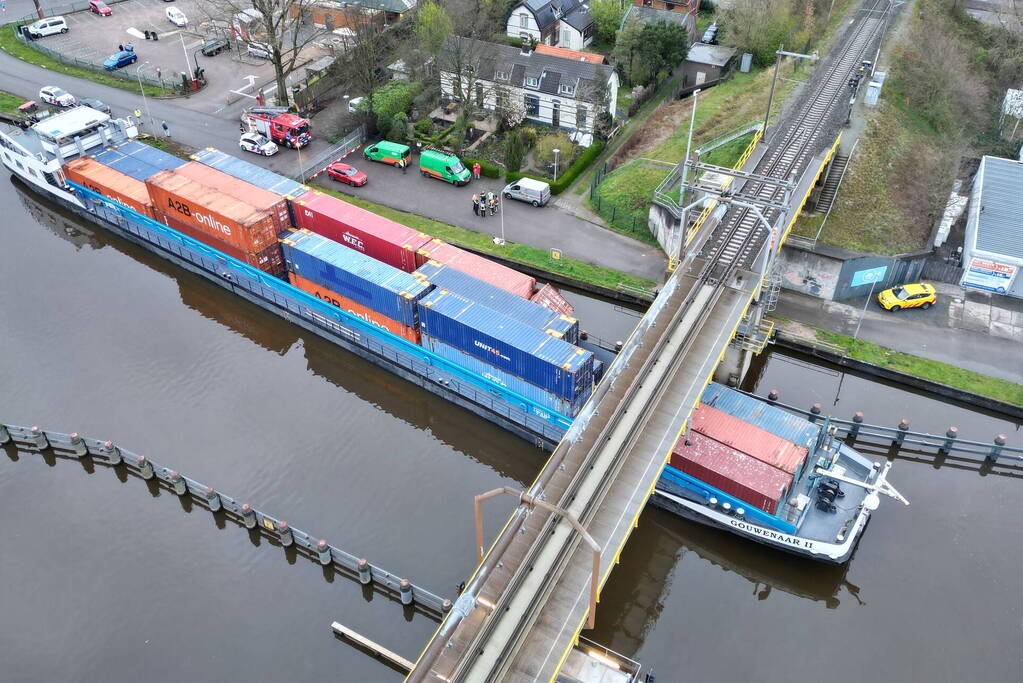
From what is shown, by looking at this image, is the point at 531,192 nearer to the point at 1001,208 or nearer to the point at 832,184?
the point at 832,184

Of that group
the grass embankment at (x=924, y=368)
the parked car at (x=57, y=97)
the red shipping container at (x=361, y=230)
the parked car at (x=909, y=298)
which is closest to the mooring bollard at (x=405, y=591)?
the red shipping container at (x=361, y=230)

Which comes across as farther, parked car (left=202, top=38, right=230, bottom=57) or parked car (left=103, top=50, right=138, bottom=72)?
parked car (left=202, top=38, right=230, bottom=57)

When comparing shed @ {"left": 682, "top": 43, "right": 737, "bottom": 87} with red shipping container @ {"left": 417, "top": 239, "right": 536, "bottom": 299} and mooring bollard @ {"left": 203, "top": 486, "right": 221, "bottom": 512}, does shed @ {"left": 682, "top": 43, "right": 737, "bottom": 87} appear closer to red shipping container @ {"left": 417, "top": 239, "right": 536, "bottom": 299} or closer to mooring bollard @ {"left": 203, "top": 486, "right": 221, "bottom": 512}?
red shipping container @ {"left": 417, "top": 239, "right": 536, "bottom": 299}

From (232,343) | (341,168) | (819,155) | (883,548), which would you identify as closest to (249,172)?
(341,168)

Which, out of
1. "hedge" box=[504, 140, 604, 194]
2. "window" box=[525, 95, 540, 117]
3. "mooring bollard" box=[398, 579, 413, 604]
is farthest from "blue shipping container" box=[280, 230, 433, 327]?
"window" box=[525, 95, 540, 117]

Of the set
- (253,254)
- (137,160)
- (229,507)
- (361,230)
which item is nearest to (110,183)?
(137,160)
